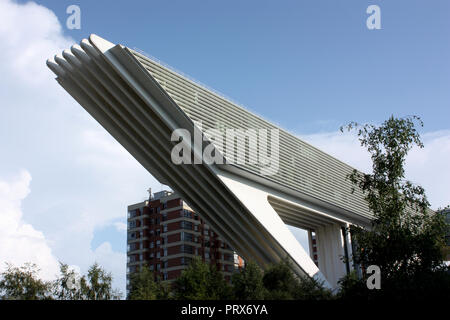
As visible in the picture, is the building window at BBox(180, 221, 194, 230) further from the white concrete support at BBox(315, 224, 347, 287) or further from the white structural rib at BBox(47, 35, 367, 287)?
the white structural rib at BBox(47, 35, 367, 287)

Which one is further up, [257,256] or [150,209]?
[150,209]

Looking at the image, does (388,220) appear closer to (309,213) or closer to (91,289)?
(309,213)

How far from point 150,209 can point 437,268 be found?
4650 cm

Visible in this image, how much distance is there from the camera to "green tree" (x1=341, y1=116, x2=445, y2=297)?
21250 millimetres

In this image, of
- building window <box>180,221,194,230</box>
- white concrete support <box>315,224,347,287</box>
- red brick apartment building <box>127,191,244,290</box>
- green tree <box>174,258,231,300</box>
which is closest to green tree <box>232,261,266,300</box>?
green tree <box>174,258,231,300</box>

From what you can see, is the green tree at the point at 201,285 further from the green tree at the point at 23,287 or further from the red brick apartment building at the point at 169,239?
the red brick apartment building at the point at 169,239

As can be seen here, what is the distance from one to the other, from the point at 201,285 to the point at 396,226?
33.5 feet

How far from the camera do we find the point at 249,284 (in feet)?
79.3

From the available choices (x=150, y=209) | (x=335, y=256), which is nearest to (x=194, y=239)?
(x=150, y=209)

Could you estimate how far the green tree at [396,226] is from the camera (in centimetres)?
2125

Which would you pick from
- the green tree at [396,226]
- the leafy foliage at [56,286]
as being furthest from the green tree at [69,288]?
the green tree at [396,226]

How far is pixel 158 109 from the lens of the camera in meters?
25.8

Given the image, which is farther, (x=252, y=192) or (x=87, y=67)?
(x=252, y=192)
